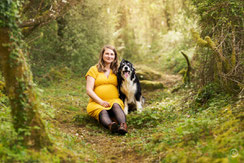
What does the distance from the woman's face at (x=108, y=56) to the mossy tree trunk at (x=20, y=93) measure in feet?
9.67

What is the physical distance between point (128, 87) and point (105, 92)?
81 cm

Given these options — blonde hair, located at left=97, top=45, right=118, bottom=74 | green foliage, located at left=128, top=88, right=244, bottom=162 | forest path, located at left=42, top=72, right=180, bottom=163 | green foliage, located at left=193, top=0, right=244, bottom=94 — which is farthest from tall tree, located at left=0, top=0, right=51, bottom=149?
green foliage, located at left=193, top=0, right=244, bottom=94

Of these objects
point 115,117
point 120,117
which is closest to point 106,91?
point 115,117

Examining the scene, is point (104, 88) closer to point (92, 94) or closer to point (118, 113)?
point (92, 94)

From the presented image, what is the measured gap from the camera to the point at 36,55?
1138 centimetres

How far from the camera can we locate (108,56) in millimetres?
5570

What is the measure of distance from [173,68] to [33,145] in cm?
1132

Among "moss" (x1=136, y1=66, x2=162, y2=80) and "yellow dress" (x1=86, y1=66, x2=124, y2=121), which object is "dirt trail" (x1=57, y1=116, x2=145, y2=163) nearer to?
"yellow dress" (x1=86, y1=66, x2=124, y2=121)

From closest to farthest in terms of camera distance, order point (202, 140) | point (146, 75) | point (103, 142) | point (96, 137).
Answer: point (202, 140), point (103, 142), point (96, 137), point (146, 75)

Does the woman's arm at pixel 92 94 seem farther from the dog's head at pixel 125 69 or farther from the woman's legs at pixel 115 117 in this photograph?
the dog's head at pixel 125 69

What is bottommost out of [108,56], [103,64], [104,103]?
[104,103]

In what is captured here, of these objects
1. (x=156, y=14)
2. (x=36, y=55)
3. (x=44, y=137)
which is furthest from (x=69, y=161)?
(x=156, y=14)

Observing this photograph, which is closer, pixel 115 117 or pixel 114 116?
pixel 115 117

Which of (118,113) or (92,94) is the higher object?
(92,94)
